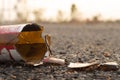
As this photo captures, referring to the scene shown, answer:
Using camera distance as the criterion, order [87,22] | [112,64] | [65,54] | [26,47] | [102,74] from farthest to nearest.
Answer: [87,22], [65,54], [26,47], [112,64], [102,74]

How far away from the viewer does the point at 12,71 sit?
2.95m

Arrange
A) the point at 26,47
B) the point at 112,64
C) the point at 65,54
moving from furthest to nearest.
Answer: the point at 65,54 → the point at 26,47 → the point at 112,64

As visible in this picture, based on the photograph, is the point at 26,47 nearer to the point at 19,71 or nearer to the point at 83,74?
the point at 19,71

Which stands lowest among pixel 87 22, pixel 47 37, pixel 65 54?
pixel 87 22

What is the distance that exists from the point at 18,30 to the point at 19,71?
1.11 ft

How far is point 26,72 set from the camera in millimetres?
2926

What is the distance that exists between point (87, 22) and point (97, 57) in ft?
25.0

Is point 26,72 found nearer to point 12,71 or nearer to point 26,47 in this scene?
point 12,71

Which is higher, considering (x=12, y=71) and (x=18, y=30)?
(x=18, y=30)

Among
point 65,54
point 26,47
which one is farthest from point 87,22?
point 26,47

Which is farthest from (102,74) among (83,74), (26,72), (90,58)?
(90,58)

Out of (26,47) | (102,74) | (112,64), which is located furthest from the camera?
(26,47)

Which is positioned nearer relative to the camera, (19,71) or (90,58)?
(19,71)

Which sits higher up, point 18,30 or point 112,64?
point 18,30
